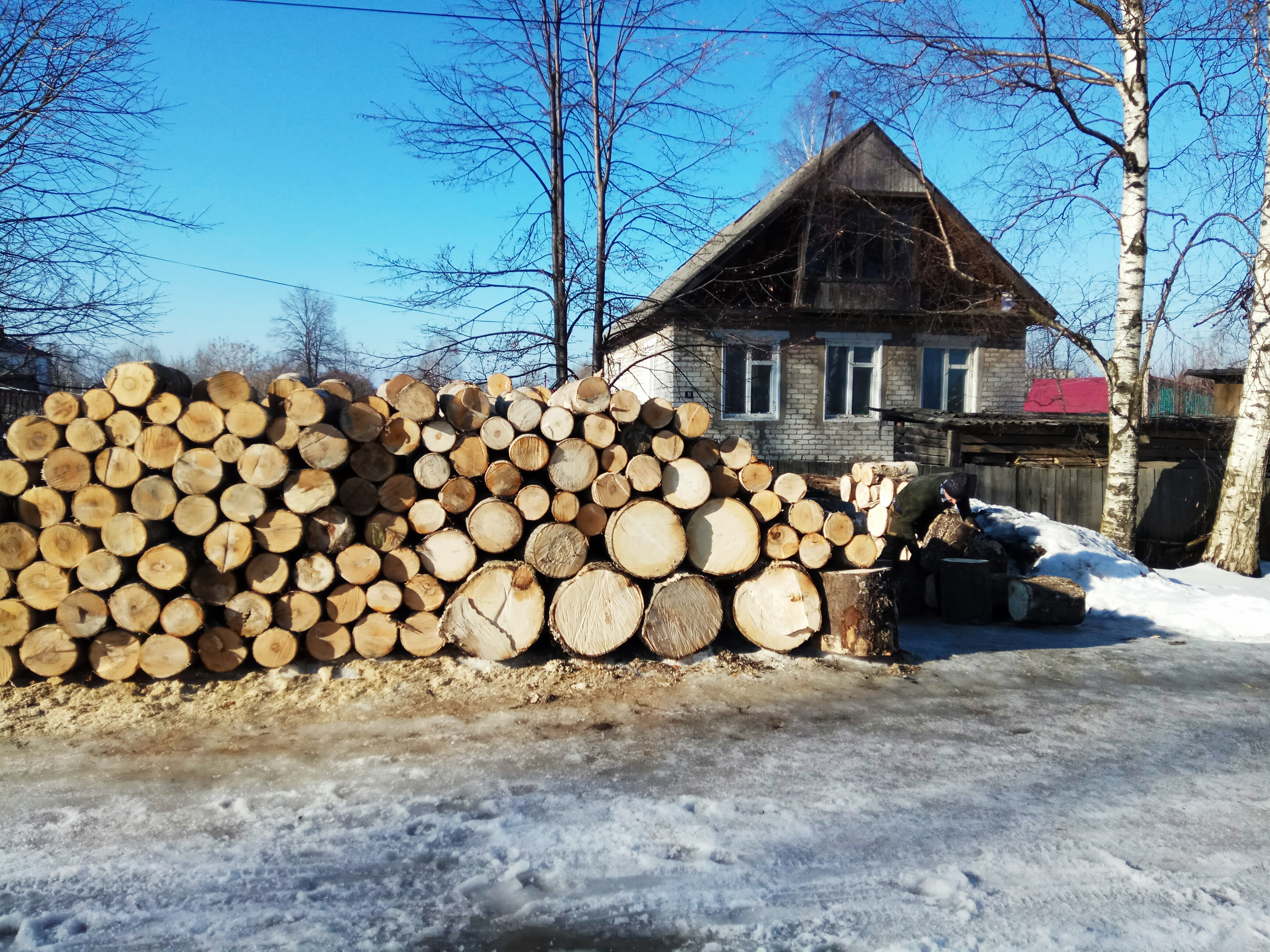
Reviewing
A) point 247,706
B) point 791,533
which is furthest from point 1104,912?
point 247,706

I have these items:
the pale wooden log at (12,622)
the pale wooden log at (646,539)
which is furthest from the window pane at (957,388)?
the pale wooden log at (12,622)

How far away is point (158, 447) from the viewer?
493 cm

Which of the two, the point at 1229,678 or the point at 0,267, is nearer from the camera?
the point at 1229,678

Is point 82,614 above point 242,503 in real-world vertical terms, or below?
below

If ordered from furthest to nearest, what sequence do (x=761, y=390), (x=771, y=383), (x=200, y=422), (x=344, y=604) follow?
(x=761, y=390), (x=771, y=383), (x=344, y=604), (x=200, y=422)

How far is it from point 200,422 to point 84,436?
0.65 m

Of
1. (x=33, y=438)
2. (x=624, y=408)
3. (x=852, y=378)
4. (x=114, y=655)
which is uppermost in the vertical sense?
(x=852, y=378)

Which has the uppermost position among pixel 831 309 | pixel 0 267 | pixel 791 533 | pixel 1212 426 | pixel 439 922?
pixel 831 309

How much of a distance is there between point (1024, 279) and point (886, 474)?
10.5 metres

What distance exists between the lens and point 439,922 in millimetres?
2760

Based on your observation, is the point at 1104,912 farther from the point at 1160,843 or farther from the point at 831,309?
the point at 831,309

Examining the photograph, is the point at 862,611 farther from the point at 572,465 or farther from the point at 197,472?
the point at 197,472

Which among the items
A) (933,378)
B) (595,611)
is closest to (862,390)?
(933,378)

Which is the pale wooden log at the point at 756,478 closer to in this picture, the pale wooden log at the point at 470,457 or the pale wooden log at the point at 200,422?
the pale wooden log at the point at 470,457
